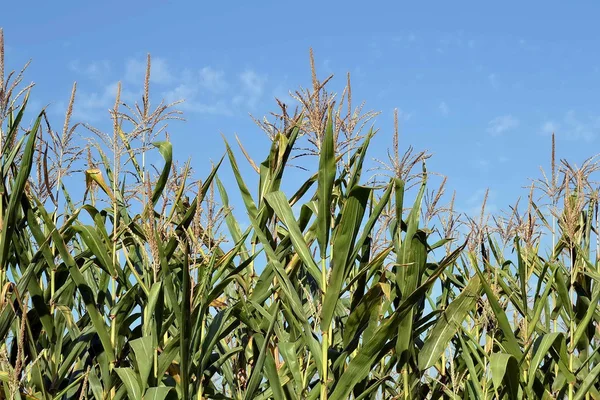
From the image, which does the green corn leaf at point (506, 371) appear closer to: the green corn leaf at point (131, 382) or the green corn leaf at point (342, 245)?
the green corn leaf at point (342, 245)

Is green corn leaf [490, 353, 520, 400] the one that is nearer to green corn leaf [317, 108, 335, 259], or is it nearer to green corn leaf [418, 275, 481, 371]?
green corn leaf [418, 275, 481, 371]

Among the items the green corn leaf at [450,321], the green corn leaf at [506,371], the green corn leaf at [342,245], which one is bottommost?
the green corn leaf at [506,371]

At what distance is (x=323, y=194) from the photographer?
278cm

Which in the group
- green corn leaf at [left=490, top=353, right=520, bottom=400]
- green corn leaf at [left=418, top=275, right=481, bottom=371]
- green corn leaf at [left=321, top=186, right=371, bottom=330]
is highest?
green corn leaf at [left=321, top=186, right=371, bottom=330]

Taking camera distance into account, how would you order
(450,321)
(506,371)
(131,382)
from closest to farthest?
(131,382) < (450,321) < (506,371)

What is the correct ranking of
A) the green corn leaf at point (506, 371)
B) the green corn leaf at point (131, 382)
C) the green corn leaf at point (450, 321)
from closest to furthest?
1. the green corn leaf at point (131, 382)
2. the green corn leaf at point (506, 371)
3. the green corn leaf at point (450, 321)

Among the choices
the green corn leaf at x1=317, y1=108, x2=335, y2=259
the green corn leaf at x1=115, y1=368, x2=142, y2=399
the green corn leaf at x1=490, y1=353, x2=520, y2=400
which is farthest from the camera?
the green corn leaf at x1=490, y1=353, x2=520, y2=400

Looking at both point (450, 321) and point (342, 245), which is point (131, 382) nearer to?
point (342, 245)

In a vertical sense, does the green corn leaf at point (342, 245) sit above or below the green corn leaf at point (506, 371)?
above

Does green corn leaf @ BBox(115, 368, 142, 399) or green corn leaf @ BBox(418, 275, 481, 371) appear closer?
green corn leaf @ BBox(115, 368, 142, 399)

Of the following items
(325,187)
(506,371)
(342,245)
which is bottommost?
(506,371)

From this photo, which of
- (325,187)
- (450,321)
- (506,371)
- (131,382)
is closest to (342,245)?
(325,187)

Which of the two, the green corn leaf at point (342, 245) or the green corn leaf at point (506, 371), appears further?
the green corn leaf at point (506, 371)

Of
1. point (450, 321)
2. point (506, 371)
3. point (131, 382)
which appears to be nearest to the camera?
point (131, 382)
